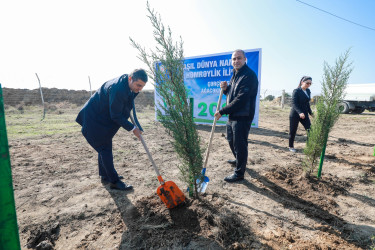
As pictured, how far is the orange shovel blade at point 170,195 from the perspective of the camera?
2.72 metres

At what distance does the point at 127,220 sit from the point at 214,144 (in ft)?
14.1

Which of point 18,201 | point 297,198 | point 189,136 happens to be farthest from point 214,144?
point 18,201

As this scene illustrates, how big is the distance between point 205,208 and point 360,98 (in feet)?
62.1

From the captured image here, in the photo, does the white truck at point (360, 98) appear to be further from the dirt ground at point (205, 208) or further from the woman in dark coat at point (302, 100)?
the dirt ground at point (205, 208)

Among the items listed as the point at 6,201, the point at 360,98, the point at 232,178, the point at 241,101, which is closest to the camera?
the point at 6,201

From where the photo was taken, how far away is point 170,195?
274cm

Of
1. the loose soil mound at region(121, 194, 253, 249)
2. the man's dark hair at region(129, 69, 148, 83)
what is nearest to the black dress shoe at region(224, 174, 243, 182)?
the loose soil mound at region(121, 194, 253, 249)

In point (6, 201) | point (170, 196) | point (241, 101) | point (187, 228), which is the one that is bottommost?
point (187, 228)

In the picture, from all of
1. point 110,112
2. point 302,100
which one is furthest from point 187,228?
point 302,100

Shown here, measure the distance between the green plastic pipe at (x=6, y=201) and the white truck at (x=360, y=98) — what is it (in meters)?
19.3

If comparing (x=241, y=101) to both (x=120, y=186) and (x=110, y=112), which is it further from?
(x=120, y=186)

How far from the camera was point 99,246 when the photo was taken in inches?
89.4

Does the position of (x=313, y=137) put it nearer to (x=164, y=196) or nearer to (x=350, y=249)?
(x=350, y=249)

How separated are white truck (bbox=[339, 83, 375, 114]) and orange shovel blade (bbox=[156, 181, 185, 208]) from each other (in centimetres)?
1758
